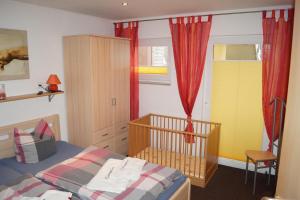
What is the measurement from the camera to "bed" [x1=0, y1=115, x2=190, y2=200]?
8.03ft

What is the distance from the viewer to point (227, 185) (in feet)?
11.4

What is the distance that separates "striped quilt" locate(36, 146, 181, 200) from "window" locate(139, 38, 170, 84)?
2.00m

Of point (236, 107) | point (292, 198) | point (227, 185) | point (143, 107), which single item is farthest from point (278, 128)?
point (143, 107)

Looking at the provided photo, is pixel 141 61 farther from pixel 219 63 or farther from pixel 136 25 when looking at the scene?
pixel 219 63

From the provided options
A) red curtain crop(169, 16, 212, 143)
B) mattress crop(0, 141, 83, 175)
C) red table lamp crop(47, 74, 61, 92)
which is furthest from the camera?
red curtain crop(169, 16, 212, 143)

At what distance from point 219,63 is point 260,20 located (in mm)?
859

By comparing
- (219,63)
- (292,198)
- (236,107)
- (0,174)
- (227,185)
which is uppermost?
(219,63)

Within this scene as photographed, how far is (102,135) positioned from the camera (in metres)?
3.87

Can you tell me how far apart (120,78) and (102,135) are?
103 cm

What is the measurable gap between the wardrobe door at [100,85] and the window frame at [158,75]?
2.88ft

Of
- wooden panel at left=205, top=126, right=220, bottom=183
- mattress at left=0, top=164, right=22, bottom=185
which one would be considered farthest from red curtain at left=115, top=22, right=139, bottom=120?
mattress at left=0, top=164, right=22, bottom=185

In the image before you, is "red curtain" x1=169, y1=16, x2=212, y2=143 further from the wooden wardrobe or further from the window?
the wooden wardrobe

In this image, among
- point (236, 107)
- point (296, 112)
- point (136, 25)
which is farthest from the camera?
point (136, 25)

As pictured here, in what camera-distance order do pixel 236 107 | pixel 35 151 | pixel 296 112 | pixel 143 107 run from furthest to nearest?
pixel 143 107 → pixel 236 107 → pixel 35 151 → pixel 296 112
